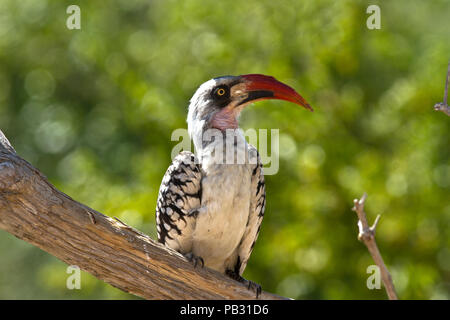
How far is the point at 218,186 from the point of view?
13.0 feet

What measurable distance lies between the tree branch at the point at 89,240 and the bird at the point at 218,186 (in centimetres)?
22

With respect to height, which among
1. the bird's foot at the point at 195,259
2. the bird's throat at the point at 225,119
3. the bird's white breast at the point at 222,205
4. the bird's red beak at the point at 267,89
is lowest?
the bird's foot at the point at 195,259

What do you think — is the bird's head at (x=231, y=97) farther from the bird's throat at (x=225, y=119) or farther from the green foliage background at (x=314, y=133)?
the green foliage background at (x=314, y=133)

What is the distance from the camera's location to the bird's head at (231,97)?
14.1ft

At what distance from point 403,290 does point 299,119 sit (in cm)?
222

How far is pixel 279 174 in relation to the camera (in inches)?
288

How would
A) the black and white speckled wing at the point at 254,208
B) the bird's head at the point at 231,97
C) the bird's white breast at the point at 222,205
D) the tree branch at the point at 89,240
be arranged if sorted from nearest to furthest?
the tree branch at the point at 89,240 → the bird's white breast at the point at 222,205 → the black and white speckled wing at the point at 254,208 → the bird's head at the point at 231,97

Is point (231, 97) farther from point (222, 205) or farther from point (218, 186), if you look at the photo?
point (222, 205)

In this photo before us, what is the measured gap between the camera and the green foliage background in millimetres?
6508

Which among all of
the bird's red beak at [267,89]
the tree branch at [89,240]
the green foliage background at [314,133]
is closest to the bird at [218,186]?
the bird's red beak at [267,89]

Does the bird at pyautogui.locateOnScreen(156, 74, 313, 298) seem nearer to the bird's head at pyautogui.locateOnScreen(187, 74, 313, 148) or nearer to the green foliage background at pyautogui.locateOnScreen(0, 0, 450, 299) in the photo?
the bird's head at pyautogui.locateOnScreen(187, 74, 313, 148)

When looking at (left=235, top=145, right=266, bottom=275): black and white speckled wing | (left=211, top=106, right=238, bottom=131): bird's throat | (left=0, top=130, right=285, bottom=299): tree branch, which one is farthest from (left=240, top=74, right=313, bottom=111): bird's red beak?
(left=0, top=130, right=285, bottom=299): tree branch

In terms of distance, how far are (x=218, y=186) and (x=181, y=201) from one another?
0.28 meters
